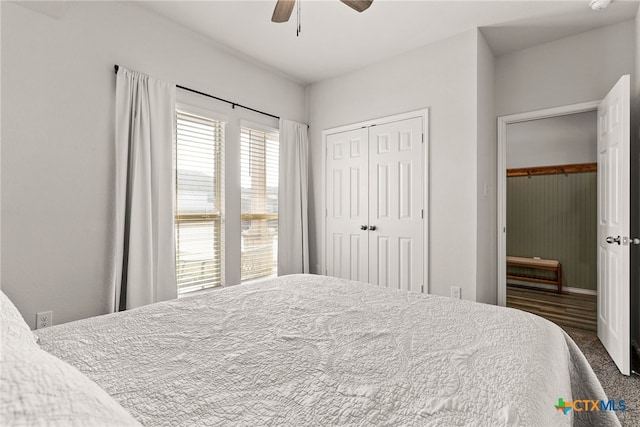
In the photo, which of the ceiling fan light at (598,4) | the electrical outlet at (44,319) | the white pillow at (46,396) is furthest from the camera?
the ceiling fan light at (598,4)

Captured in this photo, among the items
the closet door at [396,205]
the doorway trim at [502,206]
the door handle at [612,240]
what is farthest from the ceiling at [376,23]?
the door handle at [612,240]

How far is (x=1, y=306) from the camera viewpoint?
0.82 meters

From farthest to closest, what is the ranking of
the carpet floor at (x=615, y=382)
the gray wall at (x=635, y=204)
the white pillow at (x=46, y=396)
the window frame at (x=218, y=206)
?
A: 1. the window frame at (x=218, y=206)
2. the gray wall at (x=635, y=204)
3. the carpet floor at (x=615, y=382)
4. the white pillow at (x=46, y=396)

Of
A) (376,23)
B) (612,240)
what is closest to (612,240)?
(612,240)

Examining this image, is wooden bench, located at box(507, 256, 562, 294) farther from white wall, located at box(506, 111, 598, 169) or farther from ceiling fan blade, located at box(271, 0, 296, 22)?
ceiling fan blade, located at box(271, 0, 296, 22)

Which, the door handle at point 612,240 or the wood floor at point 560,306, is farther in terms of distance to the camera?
the wood floor at point 560,306

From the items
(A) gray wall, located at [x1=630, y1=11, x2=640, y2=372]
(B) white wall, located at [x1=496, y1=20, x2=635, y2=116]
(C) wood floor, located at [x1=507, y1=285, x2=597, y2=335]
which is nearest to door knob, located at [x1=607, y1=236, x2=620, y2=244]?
(A) gray wall, located at [x1=630, y1=11, x2=640, y2=372]

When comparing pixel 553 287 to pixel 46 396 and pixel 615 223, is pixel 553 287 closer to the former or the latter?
pixel 615 223

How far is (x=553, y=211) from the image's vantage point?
5.02 meters

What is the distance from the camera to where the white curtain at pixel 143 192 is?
2.54 m

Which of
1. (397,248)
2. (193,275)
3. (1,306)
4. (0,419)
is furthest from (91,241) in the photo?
(397,248)

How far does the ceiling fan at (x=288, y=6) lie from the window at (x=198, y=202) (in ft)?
4.43

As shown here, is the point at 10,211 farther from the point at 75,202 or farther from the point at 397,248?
the point at 397,248

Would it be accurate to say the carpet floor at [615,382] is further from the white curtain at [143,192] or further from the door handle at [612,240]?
the white curtain at [143,192]
